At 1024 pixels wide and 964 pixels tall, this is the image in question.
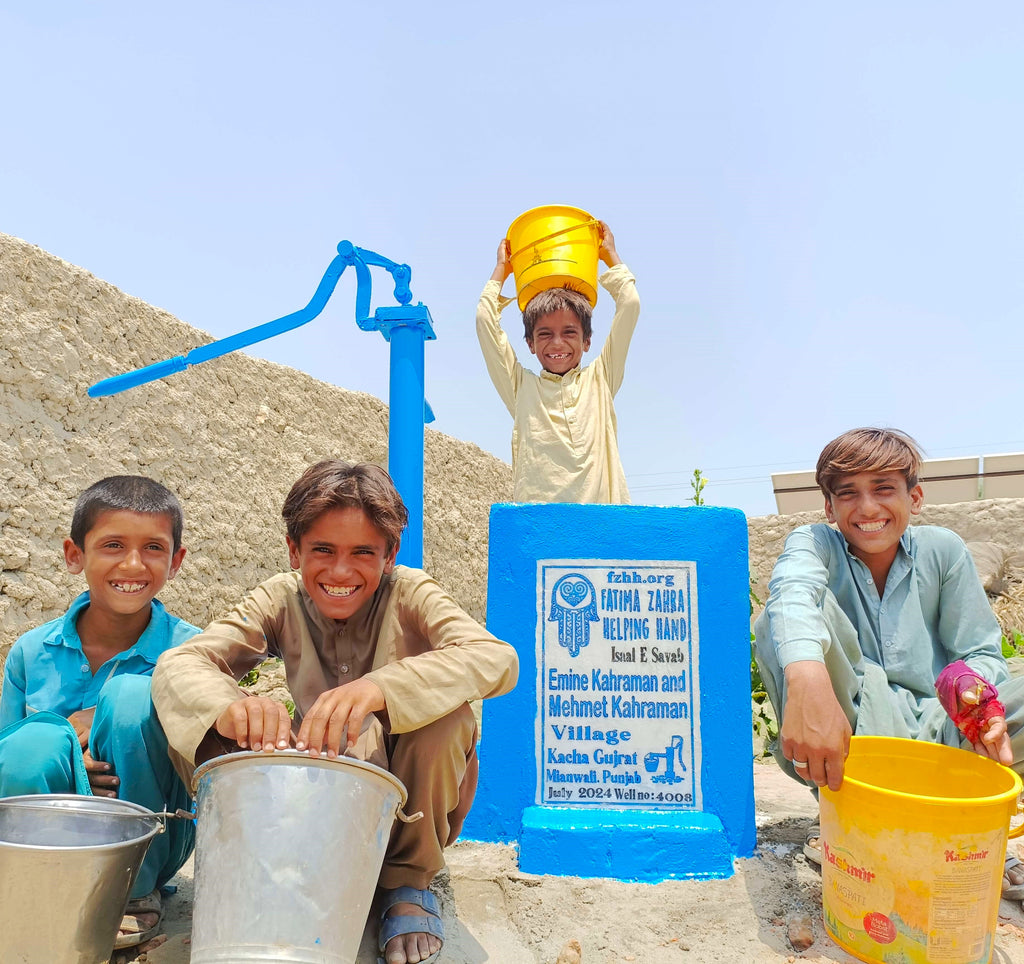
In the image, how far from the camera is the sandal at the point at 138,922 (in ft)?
5.21

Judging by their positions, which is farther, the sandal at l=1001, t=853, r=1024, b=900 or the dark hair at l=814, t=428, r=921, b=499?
the dark hair at l=814, t=428, r=921, b=499

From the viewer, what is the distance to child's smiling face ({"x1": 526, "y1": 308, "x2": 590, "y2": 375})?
11.5ft

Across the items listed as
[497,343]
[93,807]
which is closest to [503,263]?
[497,343]

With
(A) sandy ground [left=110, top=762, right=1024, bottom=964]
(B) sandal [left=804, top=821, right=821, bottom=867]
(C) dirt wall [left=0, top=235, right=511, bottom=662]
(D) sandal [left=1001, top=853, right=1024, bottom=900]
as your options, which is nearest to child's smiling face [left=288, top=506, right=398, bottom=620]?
(A) sandy ground [left=110, top=762, right=1024, bottom=964]

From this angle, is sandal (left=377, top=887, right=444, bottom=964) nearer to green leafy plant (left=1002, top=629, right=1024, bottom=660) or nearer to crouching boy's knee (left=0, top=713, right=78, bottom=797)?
crouching boy's knee (left=0, top=713, right=78, bottom=797)

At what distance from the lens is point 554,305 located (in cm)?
347

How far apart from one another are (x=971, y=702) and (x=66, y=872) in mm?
1718

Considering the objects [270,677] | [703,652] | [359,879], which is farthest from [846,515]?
[270,677]

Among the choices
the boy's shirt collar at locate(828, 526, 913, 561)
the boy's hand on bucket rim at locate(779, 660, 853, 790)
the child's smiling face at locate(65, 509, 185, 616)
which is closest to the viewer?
the boy's hand on bucket rim at locate(779, 660, 853, 790)

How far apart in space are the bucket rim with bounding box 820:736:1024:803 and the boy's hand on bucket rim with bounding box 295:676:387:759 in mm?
925

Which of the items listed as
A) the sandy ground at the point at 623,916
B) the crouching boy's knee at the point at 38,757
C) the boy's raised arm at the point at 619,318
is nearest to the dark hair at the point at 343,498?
the crouching boy's knee at the point at 38,757

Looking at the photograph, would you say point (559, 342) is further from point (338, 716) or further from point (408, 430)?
point (338, 716)

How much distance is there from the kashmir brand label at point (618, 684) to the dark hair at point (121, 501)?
1.06 meters

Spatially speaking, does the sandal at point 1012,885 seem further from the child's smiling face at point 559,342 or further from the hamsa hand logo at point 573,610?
the child's smiling face at point 559,342
